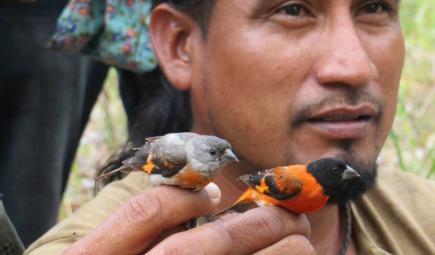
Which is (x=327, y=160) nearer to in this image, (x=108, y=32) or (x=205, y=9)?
(x=205, y=9)

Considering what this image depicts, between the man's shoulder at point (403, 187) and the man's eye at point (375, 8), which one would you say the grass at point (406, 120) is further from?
the man's eye at point (375, 8)

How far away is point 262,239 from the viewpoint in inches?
80.6

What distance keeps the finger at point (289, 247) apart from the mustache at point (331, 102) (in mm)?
550

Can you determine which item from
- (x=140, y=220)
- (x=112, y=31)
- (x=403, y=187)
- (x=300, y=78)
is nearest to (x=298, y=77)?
(x=300, y=78)

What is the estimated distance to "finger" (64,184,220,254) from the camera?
6.37ft

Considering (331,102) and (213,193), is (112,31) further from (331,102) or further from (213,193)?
(213,193)

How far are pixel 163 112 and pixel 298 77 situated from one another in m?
0.76

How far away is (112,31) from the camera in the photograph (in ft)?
12.0

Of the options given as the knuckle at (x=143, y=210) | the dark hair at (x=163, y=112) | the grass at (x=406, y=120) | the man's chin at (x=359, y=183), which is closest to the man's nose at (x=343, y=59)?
the man's chin at (x=359, y=183)

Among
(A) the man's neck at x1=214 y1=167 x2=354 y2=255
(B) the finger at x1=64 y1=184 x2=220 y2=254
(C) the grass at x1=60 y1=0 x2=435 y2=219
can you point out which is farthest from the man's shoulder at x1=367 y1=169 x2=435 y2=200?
(C) the grass at x1=60 y1=0 x2=435 y2=219

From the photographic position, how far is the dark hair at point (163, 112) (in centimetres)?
284

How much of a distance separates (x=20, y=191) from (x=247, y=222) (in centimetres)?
241

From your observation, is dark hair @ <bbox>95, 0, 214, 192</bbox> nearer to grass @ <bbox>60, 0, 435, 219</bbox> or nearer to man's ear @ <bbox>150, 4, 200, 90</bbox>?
→ man's ear @ <bbox>150, 4, 200, 90</bbox>

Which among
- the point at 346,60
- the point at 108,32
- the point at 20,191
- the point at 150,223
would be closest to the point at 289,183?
the point at 150,223
